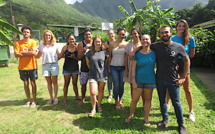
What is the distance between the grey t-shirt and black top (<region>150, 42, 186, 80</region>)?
1204 mm

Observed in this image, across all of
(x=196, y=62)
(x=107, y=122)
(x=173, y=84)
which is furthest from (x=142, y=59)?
(x=196, y=62)

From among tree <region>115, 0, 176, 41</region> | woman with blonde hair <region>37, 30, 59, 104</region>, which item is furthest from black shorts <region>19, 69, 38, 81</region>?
tree <region>115, 0, 176, 41</region>

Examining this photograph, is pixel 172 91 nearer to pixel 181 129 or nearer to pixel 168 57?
pixel 168 57

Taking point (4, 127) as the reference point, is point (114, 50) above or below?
above

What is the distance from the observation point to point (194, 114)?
3406 millimetres

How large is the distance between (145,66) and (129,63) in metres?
0.64

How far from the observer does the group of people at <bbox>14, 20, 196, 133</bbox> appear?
103 inches

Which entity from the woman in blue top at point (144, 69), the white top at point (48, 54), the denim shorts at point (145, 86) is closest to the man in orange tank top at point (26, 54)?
the white top at point (48, 54)

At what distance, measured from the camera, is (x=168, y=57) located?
2.52 m

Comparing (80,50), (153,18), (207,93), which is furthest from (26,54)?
(153,18)

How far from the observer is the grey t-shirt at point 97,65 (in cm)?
335

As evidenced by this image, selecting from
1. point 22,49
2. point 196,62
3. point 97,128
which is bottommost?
point 97,128

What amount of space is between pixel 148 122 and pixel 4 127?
2.98 metres

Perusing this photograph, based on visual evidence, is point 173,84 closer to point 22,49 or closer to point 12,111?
point 22,49
